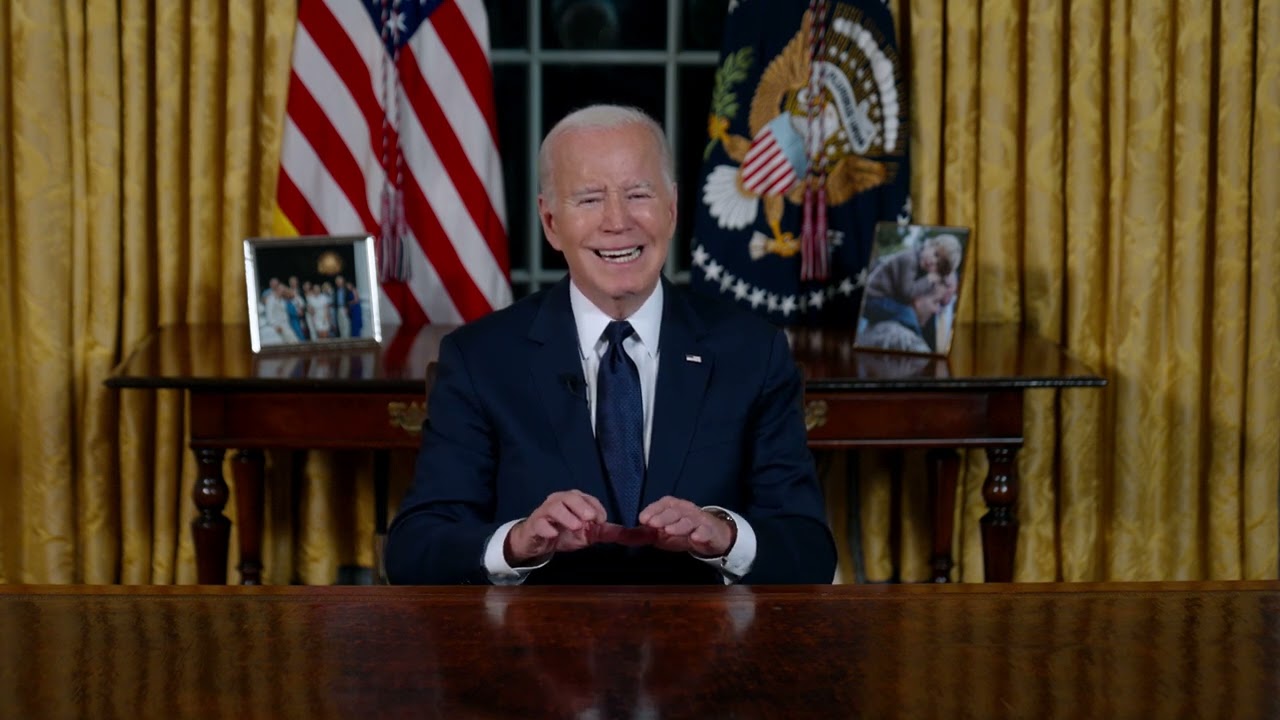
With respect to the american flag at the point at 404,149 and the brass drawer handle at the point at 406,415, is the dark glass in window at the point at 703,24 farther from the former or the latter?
the brass drawer handle at the point at 406,415

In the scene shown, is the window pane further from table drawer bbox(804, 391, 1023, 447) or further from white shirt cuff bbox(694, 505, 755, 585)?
white shirt cuff bbox(694, 505, 755, 585)

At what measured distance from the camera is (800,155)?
12.2 ft

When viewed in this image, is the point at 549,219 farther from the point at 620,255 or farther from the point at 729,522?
the point at 729,522

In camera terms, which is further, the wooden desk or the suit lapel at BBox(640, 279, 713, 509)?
the wooden desk

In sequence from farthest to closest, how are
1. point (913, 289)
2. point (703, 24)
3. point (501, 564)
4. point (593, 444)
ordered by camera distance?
point (703, 24), point (913, 289), point (593, 444), point (501, 564)

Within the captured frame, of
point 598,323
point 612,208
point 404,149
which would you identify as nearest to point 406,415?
point 404,149

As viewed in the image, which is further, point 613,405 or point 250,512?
point 250,512

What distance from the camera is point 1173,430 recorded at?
3896mm

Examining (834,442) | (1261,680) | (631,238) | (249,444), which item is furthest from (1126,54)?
(1261,680)

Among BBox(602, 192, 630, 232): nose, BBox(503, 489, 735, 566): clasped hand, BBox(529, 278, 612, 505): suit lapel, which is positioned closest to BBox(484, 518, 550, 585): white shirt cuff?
BBox(503, 489, 735, 566): clasped hand

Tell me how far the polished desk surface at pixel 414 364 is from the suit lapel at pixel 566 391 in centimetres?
89

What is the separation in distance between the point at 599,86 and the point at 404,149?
1.91 feet

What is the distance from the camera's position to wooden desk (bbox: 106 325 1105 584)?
3180 mm

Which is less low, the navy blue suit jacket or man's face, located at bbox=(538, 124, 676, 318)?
man's face, located at bbox=(538, 124, 676, 318)
